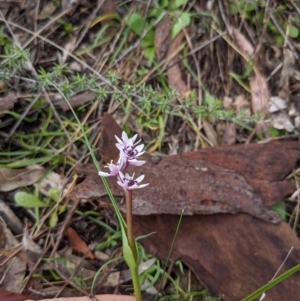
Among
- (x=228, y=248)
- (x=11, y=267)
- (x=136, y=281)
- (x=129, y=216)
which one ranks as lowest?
(x=228, y=248)

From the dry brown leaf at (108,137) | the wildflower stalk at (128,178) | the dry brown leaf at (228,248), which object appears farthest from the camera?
the dry brown leaf at (108,137)

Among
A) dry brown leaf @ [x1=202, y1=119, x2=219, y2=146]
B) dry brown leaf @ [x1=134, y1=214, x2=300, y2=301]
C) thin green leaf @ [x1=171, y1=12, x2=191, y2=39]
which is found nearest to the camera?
dry brown leaf @ [x1=134, y1=214, x2=300, y2=301]

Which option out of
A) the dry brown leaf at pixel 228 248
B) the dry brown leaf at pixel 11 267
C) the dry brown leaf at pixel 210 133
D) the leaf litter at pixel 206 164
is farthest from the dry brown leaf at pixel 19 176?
the dry brown leaf at pixel 210 133

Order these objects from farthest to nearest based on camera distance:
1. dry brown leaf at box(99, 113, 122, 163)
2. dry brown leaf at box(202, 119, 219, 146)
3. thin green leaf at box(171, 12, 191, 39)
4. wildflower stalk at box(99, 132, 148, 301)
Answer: thin green leaf at box(171, 12, 191, 39)
dry brown leaf at box(202, 119, 219, 146)
dry brown leaf at box(99, 113, 122, 163)
wildflower stalk at box(99, 132, 148, 301)

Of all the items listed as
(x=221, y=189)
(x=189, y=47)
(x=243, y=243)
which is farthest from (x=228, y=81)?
(x=243, y=243)

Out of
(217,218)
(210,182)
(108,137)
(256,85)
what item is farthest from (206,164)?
(256,85)

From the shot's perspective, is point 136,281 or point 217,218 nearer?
point 136,281

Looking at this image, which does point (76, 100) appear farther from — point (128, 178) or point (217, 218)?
point (128, 178)

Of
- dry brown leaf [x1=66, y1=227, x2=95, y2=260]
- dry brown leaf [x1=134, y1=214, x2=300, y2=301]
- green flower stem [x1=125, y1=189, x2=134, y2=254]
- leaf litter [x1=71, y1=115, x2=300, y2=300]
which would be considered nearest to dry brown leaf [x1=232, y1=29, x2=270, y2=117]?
leaf litter [x1=71, y1=115, x2=300, y2=300]

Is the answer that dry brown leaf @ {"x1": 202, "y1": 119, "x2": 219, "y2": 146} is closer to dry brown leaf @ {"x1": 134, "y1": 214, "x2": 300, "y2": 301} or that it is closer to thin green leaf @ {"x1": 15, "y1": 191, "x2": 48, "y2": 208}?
dry brown leaf @ {"x1": 134, "y1": 214, "x2": 300, "y2": 301}

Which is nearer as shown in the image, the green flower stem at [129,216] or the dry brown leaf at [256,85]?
the green flower stem at [129,216]

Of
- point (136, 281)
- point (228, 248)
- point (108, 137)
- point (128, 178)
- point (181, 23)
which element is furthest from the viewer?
point (181, 23)

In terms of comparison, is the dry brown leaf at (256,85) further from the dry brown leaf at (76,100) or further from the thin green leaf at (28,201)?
the thin green leaf at (28,201)

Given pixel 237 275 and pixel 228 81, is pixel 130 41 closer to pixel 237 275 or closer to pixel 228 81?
pixel 228 81
